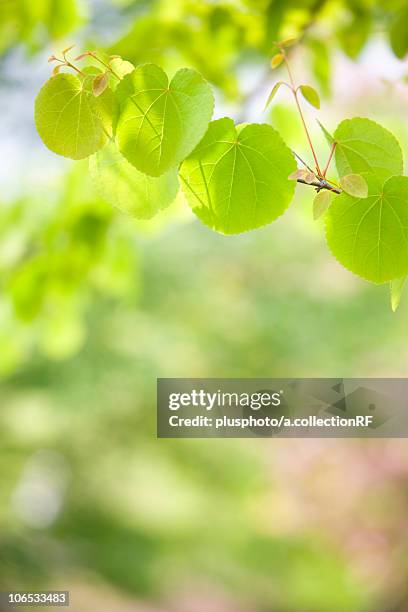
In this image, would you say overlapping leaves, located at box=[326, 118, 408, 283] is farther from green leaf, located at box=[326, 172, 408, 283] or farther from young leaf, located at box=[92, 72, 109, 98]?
young leaf, located at box=[92, 72, 109, 98]

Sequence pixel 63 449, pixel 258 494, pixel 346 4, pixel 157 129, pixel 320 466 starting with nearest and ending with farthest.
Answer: pixel 157 129, pixel 346 4, pixel 320 466, pixel 258 494, pixel 63 449

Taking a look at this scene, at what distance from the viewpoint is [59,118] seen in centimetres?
31

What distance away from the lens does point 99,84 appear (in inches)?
11.5

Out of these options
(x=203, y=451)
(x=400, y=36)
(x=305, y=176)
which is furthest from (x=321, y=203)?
(x=203, y=451)

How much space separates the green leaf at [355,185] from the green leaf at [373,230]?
0.06 ft

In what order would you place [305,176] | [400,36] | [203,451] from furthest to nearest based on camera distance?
[203,451]
[400,36]
[305,176]

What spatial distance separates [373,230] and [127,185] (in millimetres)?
132

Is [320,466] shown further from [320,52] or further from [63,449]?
[320,52]

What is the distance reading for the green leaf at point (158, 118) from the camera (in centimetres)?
30

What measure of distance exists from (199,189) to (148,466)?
379cm

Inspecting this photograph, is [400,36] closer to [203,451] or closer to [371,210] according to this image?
[371,210]

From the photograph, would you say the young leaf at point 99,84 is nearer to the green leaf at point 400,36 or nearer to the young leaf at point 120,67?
the young leaf at point 120,67

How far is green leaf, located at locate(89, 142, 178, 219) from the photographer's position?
12.9 inches

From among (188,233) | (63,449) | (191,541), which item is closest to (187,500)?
(191,541)
